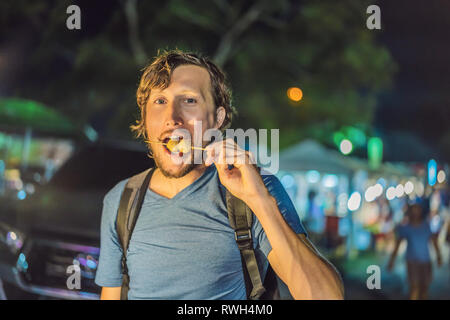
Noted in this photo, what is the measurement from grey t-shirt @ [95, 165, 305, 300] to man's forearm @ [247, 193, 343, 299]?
4.1 inches

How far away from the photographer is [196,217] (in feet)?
6.34

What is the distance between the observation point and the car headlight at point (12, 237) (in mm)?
3561

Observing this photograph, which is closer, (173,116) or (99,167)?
(173,116)

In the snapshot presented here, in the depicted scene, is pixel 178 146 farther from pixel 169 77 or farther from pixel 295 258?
pixel 295 258

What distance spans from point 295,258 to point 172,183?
2.20 ft

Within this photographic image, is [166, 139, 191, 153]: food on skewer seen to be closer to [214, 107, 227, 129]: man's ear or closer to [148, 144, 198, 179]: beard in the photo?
[148, 144, 198, 179]: beard

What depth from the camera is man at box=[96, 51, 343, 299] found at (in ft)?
5.62

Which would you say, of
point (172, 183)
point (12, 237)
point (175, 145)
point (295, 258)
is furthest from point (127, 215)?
point (12, 237)

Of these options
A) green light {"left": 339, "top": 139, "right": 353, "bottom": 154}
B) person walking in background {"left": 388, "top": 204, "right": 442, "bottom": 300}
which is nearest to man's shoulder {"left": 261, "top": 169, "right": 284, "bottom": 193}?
person walking in background {"left": 388, "top": 204, "right": 442, "bottom": 300}

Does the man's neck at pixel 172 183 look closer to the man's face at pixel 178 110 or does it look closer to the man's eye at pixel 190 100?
the man's face at pixel 178 110

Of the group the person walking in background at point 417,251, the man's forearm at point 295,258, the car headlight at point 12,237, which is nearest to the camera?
the man's forearm at point 295,258

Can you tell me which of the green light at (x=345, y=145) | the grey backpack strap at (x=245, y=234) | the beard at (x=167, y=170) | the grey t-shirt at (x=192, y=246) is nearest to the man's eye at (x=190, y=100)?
the beard at (x=167, y=170)
